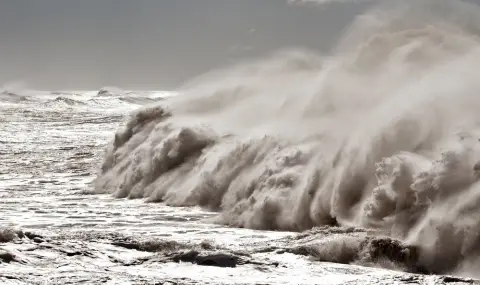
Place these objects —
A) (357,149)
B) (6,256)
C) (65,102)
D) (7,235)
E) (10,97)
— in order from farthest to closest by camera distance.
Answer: (10,97) < (65,102) < (357,149) < (7,235) < (6,256)

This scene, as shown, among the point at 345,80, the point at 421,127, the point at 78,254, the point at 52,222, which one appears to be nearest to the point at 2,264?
the point at 78,254

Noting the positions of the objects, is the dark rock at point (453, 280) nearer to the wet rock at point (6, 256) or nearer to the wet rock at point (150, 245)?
the wet rock at point (150, 245)

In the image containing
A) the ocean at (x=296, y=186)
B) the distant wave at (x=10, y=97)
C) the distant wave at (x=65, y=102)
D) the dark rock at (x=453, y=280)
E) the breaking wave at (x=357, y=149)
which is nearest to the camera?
the dark rock at (x=453, y=280)

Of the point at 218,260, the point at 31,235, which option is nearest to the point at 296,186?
the point at 218,260

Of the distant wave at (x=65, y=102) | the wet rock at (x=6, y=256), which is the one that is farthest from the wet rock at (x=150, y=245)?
the distant wave at (x=65, y=102)

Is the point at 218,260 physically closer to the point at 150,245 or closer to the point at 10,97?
the point at 150,245

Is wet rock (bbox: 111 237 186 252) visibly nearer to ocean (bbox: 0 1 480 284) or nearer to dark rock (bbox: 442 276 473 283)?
ocean (bbox: 0 1 480 284)

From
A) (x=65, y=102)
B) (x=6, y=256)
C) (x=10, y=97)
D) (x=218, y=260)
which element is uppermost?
(x=10, y=97)

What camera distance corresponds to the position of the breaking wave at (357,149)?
10.4 meters

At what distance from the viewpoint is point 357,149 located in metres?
13.3

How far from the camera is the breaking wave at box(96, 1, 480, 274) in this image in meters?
10.4

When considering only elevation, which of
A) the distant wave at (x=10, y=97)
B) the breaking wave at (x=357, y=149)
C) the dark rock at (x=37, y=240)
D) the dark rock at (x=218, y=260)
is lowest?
the dark rock at (x=218, y=260)

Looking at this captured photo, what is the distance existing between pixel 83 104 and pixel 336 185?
68.9 m

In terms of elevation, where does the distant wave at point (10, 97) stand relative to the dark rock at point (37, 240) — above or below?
above
